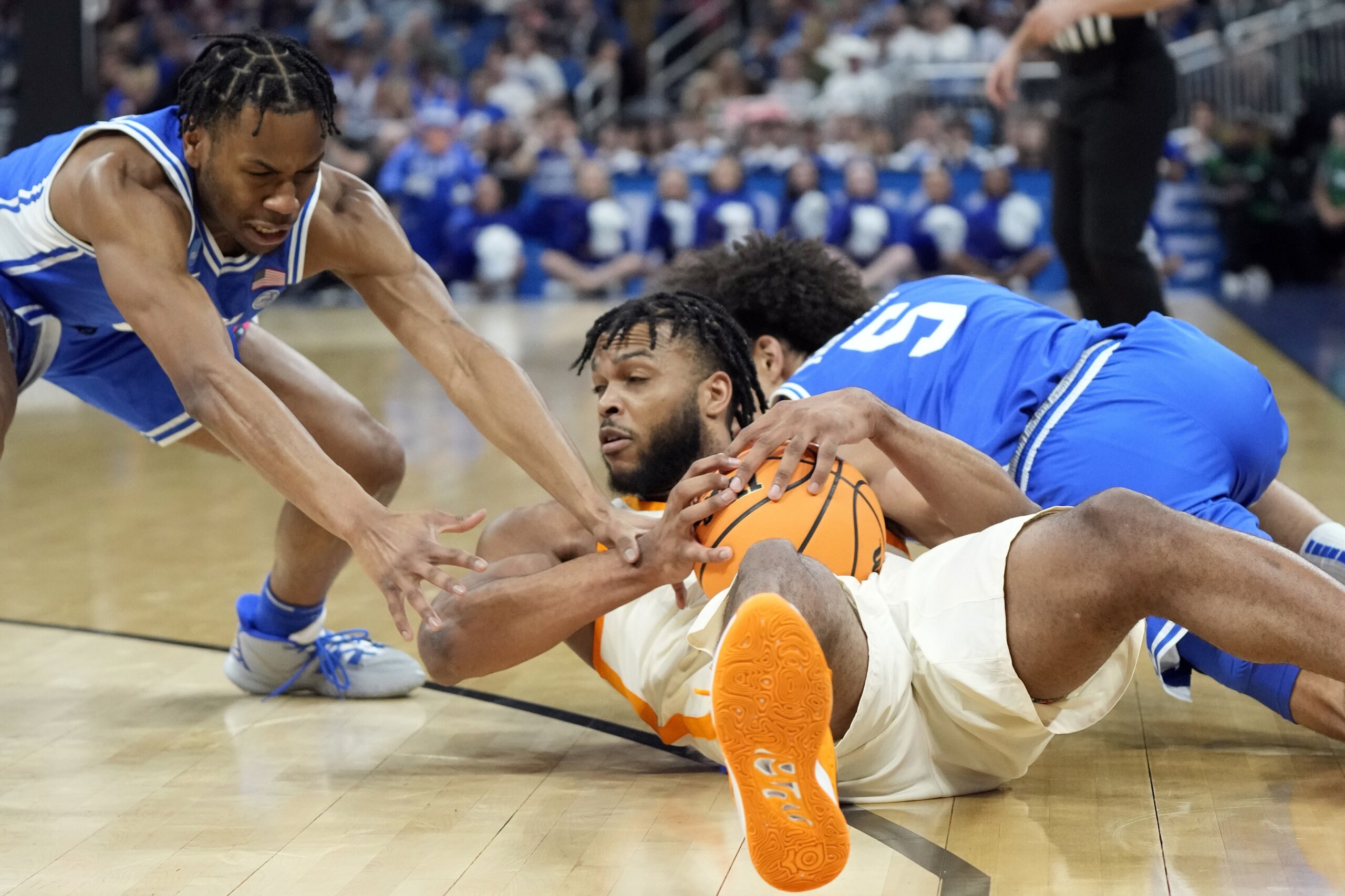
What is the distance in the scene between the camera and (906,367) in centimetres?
319

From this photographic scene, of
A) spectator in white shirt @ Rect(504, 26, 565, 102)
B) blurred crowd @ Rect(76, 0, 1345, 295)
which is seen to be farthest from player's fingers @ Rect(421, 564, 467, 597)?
spectator in white shirt @ Rect(504, 26, 565, 102)

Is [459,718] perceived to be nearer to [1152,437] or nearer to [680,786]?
[680,786]

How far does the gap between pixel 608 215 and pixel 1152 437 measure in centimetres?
1173

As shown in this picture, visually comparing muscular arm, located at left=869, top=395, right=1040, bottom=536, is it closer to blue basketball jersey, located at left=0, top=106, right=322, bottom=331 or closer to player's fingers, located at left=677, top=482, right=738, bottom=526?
player's fingers, located at left=677, top=482, right=738, bottom=526

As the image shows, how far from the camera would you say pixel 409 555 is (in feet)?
7.70

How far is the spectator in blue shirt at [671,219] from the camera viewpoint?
46.1 ft

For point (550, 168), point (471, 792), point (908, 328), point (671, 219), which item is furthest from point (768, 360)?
point (550, 168)

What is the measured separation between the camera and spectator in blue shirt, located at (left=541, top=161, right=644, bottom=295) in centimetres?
1437

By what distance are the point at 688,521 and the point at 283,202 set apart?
0.98 metres

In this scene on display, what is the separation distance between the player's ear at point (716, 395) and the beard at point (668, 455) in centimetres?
3

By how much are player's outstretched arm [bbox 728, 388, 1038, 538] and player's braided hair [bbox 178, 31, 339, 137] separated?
3.36 feet

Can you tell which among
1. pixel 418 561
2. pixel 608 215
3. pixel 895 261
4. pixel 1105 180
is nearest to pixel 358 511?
pixel 418 561

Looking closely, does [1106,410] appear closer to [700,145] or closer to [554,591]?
[554,591]

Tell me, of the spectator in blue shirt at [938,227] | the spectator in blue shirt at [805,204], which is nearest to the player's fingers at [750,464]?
the spectator in blue shirt at [938,227]
